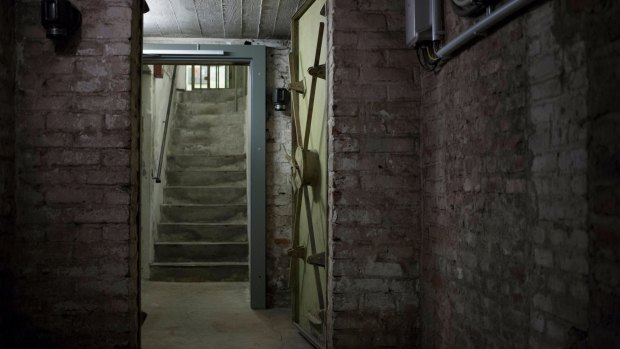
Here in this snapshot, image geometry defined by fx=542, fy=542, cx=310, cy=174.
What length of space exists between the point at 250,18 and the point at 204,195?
334 centimetres

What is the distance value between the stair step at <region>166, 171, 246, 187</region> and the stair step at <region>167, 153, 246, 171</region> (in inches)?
7.6

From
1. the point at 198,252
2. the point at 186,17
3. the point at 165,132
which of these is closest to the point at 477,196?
the point at 186,17

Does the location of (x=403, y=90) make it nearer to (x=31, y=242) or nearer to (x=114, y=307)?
(x=114, y=307)

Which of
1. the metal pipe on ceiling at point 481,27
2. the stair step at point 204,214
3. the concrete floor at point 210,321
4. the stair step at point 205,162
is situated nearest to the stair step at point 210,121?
the stair step at point 205,162

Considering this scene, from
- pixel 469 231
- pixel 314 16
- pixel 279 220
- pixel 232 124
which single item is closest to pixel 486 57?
pixel 469 231

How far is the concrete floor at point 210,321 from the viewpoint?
11.5 ft

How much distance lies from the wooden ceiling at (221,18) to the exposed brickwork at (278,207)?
616mm

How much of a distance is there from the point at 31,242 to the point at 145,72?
385 centimetres

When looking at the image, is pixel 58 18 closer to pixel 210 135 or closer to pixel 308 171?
pixel 308 171

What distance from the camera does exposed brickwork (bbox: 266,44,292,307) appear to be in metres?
4.67

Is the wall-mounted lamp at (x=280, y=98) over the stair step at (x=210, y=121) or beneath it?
beneath

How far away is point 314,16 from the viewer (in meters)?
3.42

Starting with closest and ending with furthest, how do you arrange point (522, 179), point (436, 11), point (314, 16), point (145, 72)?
point (522, 179) → point (436, 11) → point (314, 16) → point (145, 72)

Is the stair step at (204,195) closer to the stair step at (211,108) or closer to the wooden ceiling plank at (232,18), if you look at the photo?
the stair step at (211,108)
